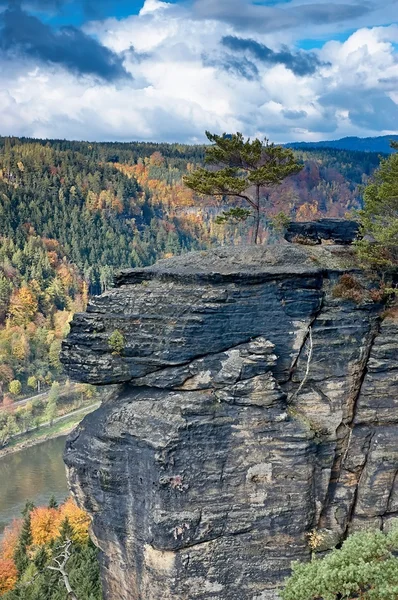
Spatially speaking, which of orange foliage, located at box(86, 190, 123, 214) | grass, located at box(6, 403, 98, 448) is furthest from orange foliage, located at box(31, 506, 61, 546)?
orange foliage, located at box(86, 190, 123, 214)

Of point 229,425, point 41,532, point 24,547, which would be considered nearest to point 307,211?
point 41,532

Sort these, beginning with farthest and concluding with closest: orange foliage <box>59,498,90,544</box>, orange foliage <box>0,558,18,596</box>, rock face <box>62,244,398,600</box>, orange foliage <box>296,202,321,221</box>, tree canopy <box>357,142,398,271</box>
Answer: orange foliage <box>296,202,321,221</box>, orange foliage <box>59,498,90,544</box>, orange foliage <box>0,558,18,596</box>, tree canopy <box>357,142,398,271</box>, rock face <box>62,244,398,600</box>

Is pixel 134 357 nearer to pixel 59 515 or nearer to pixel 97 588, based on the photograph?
pixel 97 588

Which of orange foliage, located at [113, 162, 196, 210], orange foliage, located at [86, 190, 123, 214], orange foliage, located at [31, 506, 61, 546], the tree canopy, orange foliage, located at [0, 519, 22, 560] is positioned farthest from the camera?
orange foliage, located at [113, 162, 196, 210]

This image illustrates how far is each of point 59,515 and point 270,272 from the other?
25620mm

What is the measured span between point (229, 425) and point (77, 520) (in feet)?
68.7

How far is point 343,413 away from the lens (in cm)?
2017

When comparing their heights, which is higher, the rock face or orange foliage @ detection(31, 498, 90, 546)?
the rock face

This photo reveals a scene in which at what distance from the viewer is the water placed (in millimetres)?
45375

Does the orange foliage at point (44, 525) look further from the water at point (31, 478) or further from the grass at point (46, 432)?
the grass at point (46, 432)

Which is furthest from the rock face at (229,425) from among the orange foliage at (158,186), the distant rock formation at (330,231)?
the orange foliage at (158,186)

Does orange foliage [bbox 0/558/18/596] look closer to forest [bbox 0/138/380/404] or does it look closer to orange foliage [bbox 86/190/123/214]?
forest [bbox 0/138/380/404]

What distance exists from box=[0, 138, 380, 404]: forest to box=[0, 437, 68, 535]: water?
653 inches

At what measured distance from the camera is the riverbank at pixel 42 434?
59.7 metres
